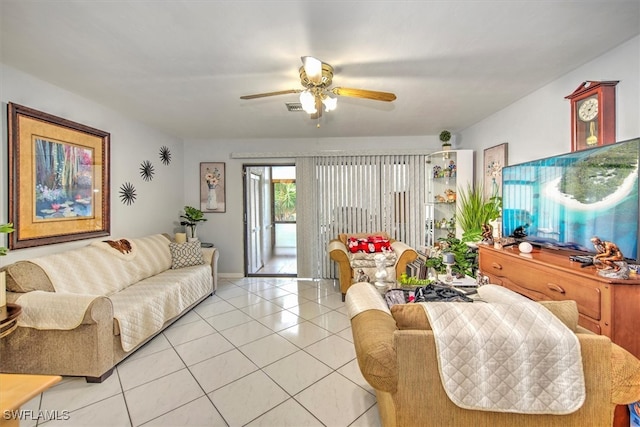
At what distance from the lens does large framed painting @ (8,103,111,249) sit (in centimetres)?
212

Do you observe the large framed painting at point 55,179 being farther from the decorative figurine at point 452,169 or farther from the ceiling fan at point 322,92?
the decorative figurine at point 452,169

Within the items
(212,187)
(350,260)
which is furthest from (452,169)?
(212,187)

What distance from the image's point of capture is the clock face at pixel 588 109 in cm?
192

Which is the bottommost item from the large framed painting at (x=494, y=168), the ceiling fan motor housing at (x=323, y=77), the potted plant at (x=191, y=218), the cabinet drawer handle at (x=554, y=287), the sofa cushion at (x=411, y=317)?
the cabinet drawer handle at (x=554, y=287)

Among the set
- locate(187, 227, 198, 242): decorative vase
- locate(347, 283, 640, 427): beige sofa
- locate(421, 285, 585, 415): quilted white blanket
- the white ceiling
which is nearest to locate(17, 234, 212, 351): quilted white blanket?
locate(187, 227, 198, 242): decorative vase

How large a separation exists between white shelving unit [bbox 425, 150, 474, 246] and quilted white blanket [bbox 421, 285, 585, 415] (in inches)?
114

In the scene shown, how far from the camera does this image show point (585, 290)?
5.10ft

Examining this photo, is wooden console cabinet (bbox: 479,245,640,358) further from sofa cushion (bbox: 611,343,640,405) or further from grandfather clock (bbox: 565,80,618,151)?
grandfather clock (bbox: 565,80,618,151)

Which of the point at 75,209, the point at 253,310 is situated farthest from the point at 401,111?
the point at 75,209

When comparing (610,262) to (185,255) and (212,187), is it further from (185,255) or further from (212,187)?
(212,187)

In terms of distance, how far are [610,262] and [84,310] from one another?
3357 mm

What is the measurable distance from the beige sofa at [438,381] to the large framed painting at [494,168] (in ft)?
8.00

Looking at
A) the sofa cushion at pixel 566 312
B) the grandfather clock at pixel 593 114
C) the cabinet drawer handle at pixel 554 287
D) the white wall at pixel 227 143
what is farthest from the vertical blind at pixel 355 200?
the sofa cushion at pixel 566 312

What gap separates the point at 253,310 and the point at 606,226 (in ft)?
10.7
